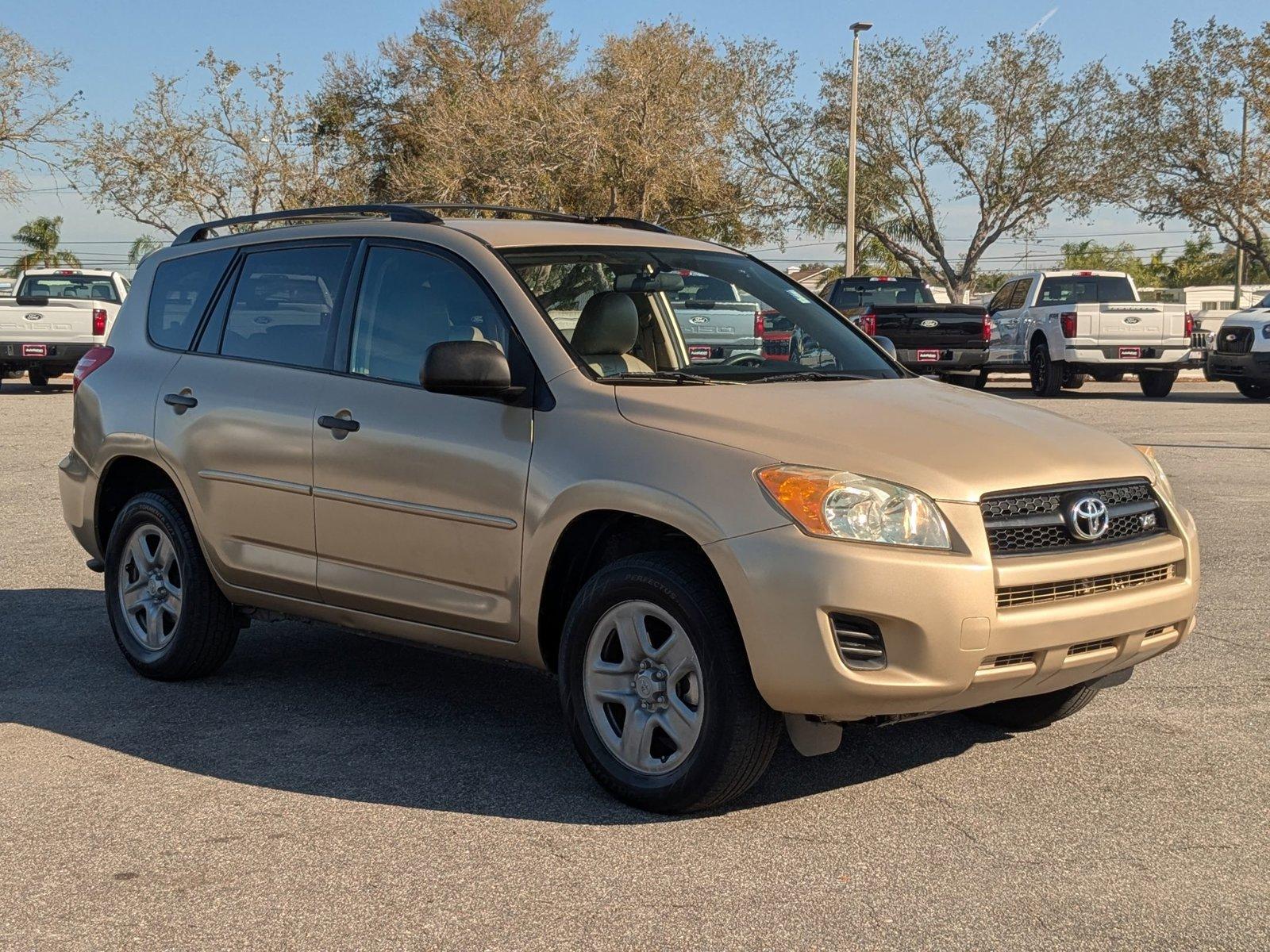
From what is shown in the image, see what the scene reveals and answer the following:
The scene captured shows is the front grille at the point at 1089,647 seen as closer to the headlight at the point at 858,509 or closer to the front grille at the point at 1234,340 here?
the headlight at the point at 858,509

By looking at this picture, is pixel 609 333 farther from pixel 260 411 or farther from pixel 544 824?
pixel 544 824

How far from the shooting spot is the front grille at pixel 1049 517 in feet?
13.9

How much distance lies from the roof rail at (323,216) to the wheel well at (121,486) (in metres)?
1.01

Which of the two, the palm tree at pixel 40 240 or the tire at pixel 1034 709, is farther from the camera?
the palm tree at pixel 40 240

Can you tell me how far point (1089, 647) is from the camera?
440 centimetres

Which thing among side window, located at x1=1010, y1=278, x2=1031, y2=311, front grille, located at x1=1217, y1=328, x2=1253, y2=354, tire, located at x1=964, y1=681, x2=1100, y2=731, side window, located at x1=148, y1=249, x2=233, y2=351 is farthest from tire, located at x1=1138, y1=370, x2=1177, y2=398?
side window, located at x1=148, y1=249, x2=233, y2=351

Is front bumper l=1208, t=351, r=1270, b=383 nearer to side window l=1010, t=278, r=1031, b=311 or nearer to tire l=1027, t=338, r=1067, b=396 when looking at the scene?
tire l=1027, t=338, r=1067, b=396

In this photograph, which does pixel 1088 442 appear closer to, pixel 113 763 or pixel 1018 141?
pixel 113 763

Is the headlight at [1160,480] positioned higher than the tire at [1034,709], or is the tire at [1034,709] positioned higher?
the headlight at [1160,480]

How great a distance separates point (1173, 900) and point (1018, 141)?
42.5m

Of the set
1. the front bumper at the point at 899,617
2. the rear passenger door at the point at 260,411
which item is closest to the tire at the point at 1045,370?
the rear passenger door at the point at 260,411

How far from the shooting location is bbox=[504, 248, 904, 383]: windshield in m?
5.18

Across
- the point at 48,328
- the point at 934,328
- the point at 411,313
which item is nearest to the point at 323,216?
the point at 411,313

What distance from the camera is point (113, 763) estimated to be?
Result: 504 cm
